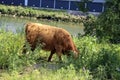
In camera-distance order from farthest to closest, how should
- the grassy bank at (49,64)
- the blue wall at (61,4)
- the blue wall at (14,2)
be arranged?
the blue wall at (14,2) → the blue wall at (61,4) → the grassy bank at (49,64)

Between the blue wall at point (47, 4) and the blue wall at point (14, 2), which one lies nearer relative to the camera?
the blue wall at point (47, 4)

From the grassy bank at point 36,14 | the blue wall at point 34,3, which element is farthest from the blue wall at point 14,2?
the grassy bank at point 36,14

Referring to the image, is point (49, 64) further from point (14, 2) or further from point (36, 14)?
point (14, 2)

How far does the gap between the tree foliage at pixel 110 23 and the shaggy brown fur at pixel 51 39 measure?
3457 mm

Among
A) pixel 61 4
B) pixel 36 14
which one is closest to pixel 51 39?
pixel 36 14

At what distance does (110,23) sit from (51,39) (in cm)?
444

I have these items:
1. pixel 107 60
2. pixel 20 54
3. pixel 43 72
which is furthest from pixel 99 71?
pixel 20 54

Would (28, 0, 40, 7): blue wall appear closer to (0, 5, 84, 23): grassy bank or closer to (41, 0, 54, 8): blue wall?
(41, 0, 54, 8): blue wall

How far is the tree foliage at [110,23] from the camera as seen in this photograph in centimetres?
1426

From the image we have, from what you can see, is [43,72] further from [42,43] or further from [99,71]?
[42,43]

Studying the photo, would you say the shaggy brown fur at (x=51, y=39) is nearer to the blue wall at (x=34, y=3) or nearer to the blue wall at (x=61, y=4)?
the blue wall at (x=61, y=4)

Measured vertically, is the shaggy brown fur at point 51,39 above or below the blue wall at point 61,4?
above

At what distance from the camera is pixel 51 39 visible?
10992mm

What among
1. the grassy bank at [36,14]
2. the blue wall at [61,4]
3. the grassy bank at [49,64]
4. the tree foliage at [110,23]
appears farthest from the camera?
the blue wall at [61,4]
